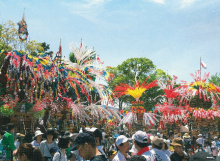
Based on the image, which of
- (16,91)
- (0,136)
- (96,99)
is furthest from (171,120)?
(0,136)

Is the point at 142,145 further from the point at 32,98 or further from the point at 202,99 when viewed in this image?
the point at 202,99

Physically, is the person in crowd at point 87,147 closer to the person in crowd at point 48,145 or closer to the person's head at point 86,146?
the person's head at point 86,146

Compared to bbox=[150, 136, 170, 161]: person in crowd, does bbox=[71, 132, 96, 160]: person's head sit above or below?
above

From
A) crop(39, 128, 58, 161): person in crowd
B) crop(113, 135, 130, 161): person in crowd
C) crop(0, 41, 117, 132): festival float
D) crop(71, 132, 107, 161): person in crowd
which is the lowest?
crop(39, 128, 58, 161): person in crowd

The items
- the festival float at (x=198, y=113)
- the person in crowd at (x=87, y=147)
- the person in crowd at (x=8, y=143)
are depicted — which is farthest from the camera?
Result: the festival float at (x=198, y=113)

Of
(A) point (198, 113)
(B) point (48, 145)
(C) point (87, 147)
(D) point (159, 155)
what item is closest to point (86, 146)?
(C) point (87, 147)

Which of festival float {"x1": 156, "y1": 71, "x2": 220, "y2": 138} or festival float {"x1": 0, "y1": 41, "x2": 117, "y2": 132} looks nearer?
festival float {"x1": 0, "y1": 41, "x2": 117, "y2": 132}

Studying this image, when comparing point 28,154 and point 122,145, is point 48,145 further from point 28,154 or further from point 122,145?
point 122,145

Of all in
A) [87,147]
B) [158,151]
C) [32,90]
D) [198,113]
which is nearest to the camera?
[87,147]

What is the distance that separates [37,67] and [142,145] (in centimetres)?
1119

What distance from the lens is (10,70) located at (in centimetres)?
1288

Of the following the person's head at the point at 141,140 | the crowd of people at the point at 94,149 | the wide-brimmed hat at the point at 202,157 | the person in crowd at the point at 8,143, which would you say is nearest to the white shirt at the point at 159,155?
the crowd of people at the point at 94,149

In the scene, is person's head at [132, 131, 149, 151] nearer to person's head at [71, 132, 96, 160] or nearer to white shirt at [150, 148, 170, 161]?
white shirt at [150, 148, 170, 161]

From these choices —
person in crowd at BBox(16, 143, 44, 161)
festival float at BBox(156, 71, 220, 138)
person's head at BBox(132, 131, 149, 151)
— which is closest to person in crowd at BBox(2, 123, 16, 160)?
person in crowd at BBox(16, 143, 44, 161)
